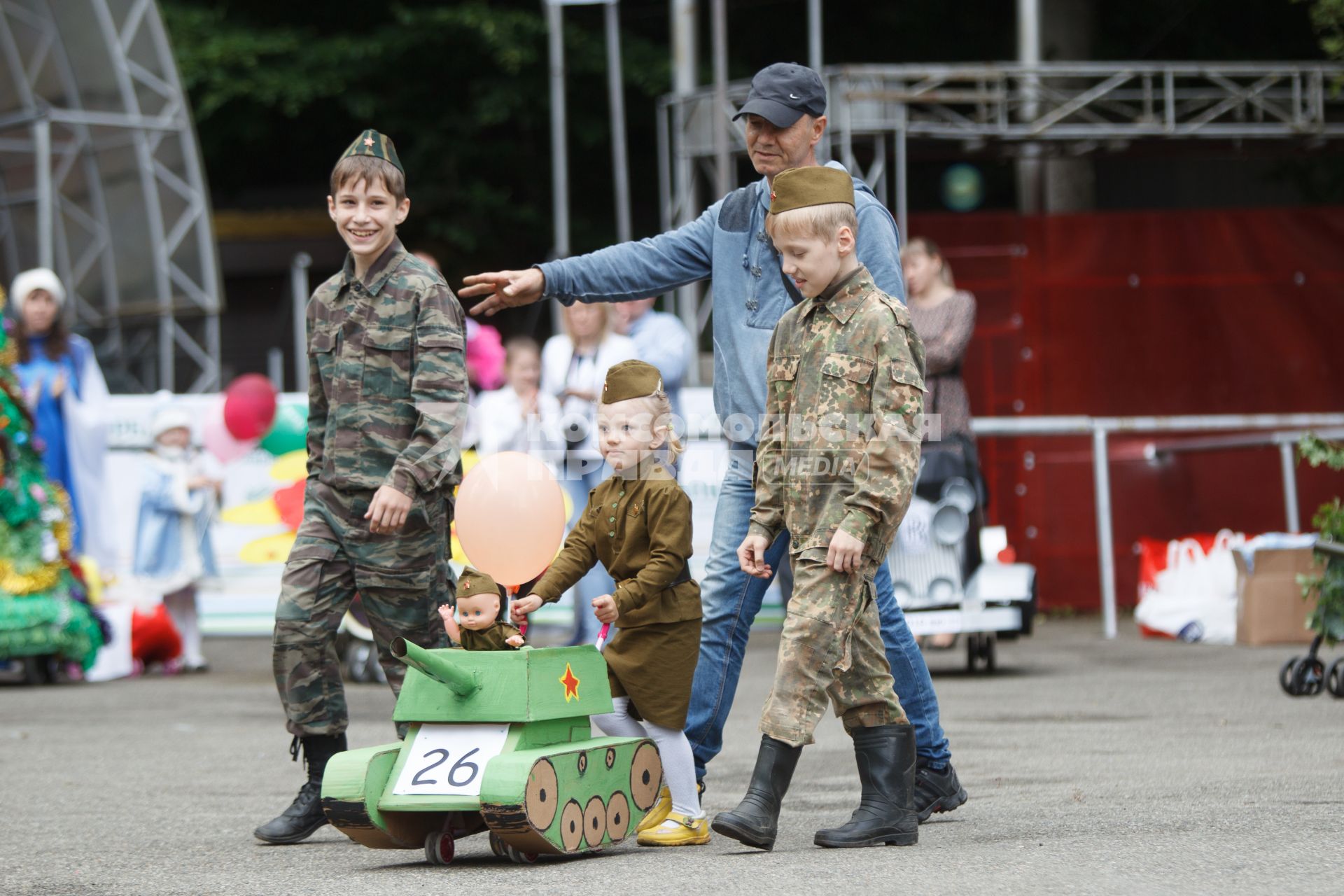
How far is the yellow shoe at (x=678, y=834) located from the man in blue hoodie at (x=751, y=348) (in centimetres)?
25

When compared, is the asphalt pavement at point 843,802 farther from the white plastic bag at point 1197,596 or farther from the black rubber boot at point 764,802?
the white plastic bag at point 1197,596

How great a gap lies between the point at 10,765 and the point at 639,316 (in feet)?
12.8

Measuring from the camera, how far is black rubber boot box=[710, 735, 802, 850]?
498 centimetres

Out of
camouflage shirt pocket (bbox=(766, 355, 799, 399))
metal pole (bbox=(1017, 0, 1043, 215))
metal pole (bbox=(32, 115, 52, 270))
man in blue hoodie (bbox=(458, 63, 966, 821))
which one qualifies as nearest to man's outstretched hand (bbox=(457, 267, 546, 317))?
man in blue hoodie (bbox=(458, 63, 966, 821))

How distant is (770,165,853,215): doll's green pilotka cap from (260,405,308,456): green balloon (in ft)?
26.8

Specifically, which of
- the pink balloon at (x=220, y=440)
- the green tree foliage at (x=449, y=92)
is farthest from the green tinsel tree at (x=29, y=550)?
the green tree foliage at (x=449, y=92)

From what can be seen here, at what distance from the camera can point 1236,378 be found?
15211mm

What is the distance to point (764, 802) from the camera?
5.04 m

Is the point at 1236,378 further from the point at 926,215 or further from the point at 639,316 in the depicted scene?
the point at 639,316

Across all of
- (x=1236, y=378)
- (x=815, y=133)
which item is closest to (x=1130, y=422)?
(x=1236, y=378)

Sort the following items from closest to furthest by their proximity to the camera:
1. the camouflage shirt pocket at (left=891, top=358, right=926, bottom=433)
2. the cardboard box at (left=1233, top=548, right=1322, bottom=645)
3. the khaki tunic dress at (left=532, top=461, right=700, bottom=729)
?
the camouflage shirt pocket at (left=891, top=358, right=926, bottom=433) → the khaki tunic dress at (left=532, top=461, right=700, bottom=729) → the cardboard box at (left=1233, top=548, right=1322, bottom=645)

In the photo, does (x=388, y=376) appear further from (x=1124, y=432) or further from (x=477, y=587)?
(x=1124, y=432)

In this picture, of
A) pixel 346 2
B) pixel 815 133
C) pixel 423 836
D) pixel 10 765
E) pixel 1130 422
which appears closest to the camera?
pixel 423 836

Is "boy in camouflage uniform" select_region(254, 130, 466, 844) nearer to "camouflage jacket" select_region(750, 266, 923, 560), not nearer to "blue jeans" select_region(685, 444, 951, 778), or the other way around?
"blue jeans" select_region(685, 444, 951, 778)
